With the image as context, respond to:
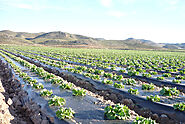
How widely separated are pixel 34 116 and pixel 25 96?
7.78ft

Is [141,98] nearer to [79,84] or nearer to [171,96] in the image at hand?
[171,96]

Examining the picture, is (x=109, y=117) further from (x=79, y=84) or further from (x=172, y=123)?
(x=79, y=84)

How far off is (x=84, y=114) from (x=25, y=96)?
13.2ft

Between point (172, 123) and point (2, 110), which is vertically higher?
point (2, 110)

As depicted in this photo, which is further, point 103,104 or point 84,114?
point 103,104

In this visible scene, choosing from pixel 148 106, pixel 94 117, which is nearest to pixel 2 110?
pixel 94 117

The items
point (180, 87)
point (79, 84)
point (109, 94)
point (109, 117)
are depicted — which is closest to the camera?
point (109, 117)

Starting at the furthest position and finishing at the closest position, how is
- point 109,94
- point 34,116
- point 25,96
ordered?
point 109,94 → point 25,96 → point 34,116

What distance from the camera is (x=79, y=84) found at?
13.0 meters

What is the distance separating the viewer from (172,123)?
691cm

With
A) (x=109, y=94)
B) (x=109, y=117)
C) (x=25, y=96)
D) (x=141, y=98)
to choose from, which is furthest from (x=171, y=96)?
(x=25, y=96)

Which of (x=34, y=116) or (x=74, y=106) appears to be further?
(x=74, y=106)

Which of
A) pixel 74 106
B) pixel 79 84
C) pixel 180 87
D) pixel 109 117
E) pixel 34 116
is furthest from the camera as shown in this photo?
pixel 79 84

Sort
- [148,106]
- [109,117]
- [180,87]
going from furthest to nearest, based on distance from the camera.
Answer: [180,87], [148,106], [109,117]
